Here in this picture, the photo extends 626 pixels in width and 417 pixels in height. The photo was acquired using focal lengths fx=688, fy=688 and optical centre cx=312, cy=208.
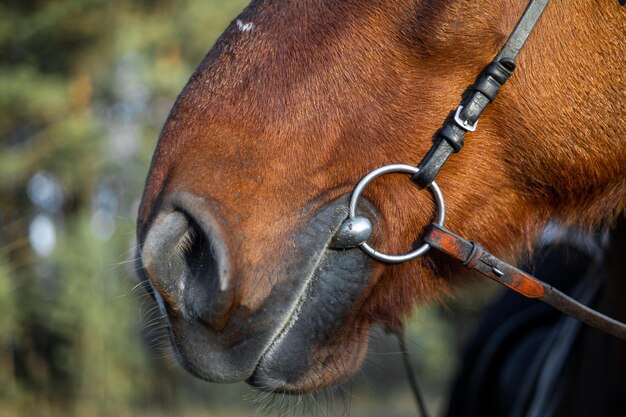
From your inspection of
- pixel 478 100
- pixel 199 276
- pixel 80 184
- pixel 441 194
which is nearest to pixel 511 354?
pixel 441 194

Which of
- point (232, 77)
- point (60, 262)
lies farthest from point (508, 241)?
point (60, 262)

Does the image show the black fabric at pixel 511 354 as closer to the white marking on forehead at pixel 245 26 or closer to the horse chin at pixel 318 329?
→ the horse chin at pixel 318 329

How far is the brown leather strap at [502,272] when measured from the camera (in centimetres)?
158

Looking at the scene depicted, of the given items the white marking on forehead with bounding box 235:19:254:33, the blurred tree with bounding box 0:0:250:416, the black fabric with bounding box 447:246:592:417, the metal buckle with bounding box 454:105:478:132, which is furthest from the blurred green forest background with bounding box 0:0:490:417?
the metal buckle with bounding box 454:105:478:132

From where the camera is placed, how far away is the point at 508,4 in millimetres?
1536

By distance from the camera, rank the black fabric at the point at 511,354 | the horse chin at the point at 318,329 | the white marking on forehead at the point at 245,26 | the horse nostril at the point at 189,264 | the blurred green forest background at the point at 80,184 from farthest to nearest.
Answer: the blurred green forest background at the point at 80,184
the black fabric at the point at 511,354
the white marking on forehead at the point at 245,26
the horse chin at the point at 318,329
the horse nostril at the point at 189,264

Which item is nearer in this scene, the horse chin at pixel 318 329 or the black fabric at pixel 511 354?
the horse chin at pixel 318 329

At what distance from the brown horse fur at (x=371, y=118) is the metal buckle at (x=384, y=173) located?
0.03m

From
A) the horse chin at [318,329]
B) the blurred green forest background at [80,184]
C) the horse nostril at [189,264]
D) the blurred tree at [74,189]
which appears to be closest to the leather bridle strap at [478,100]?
the horse chin at [318,329]

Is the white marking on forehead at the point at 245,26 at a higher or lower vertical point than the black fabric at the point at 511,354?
higher

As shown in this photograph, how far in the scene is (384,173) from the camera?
154 centimetres

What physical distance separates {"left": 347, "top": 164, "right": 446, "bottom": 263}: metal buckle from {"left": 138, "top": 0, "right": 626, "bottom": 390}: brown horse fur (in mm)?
26

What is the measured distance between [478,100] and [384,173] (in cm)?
27

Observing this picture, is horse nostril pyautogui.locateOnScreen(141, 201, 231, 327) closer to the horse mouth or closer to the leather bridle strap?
the horse mouth
